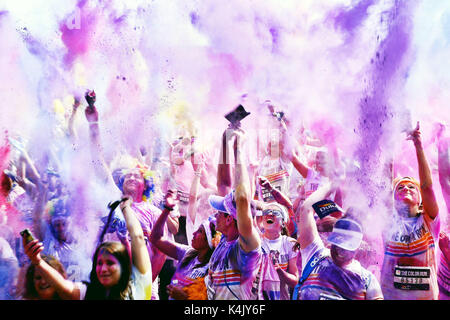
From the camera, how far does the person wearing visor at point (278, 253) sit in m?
3.34

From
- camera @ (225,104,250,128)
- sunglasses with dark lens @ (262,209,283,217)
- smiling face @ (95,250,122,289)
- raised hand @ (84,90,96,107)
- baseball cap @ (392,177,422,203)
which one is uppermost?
raised hand @ (84,90,96,107)

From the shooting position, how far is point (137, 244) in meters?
3.34

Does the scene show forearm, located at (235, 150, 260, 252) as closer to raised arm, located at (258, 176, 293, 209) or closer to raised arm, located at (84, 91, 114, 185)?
raised arm, located at (258, 176, 293, 209)

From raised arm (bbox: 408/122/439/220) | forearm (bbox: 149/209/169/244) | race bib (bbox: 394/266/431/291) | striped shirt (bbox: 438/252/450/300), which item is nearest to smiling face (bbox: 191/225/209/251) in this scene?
forearm (bbox: 149/209/169/244)

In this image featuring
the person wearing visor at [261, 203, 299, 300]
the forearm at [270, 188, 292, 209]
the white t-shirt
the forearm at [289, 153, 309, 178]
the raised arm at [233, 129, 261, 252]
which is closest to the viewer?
the raised arm at [233, 129, 261, 252]

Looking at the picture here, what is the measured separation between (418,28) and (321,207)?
1505 mm

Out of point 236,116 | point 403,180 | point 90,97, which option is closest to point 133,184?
point 90,97

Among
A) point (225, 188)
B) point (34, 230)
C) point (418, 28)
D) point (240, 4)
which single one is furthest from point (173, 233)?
point (418, 28)

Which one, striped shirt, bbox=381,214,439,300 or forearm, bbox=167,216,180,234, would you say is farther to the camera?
forearm, bbox=167,216,180,234

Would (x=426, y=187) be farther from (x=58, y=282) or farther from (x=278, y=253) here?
(x=58, y=282)

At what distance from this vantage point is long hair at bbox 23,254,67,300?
336cm

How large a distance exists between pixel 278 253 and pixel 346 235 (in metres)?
0.48

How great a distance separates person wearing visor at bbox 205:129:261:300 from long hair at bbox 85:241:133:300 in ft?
1.73
